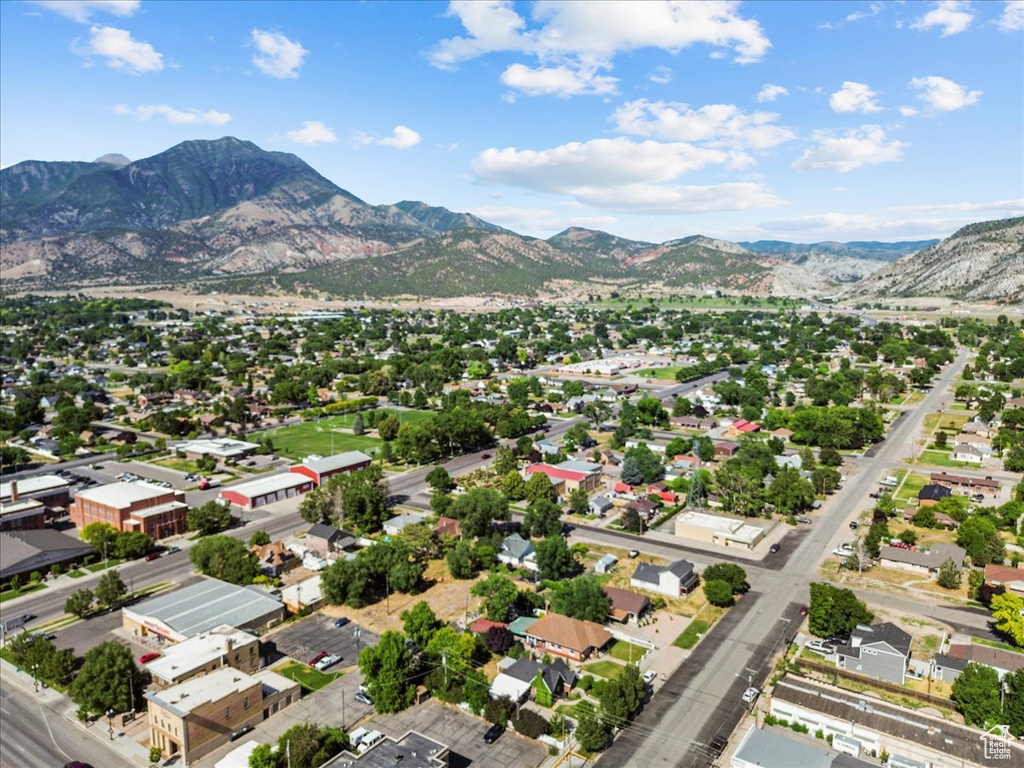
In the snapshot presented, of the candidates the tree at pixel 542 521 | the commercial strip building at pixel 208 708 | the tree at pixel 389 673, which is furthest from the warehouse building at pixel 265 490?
the tree at pixel 389 673

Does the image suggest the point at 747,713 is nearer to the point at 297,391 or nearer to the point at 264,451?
the point at 264,451

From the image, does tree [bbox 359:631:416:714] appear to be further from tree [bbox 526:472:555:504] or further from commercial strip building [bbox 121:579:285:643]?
tree [bbox 526:472:555:504]

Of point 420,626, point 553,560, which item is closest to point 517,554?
point 553,560

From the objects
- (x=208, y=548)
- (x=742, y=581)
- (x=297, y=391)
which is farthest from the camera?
(x=297, y=391)

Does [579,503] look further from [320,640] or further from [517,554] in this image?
[320,640]

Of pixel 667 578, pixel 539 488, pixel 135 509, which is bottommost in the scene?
pixel 667 578

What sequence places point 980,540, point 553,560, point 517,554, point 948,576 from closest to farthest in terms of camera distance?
1. point 948,576
2. point 553,560
3. point 980,540
4. point 517,554

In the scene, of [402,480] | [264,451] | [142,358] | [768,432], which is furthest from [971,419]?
[142,358]
